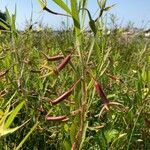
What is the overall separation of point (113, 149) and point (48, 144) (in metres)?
0.43

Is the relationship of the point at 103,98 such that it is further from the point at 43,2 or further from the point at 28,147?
the point at 28,147

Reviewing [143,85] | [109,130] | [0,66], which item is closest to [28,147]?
[109,130]

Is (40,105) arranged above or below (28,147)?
above

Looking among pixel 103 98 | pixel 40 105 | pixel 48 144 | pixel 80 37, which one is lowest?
pixel 48 144

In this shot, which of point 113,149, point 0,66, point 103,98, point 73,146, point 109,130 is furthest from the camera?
point 0,66

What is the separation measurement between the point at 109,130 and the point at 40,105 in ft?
1.10

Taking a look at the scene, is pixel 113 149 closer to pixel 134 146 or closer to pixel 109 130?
pixel 109 130

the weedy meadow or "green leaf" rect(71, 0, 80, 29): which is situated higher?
"green leaf" rect(71, 0, 80, 29)

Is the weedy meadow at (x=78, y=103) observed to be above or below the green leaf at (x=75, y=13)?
below

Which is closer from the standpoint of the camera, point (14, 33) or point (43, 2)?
point (43, 2)

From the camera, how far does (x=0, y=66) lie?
2523 millimetres

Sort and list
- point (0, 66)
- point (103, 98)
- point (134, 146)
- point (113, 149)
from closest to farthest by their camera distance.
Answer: point (103, 98), point (113, 149), point (134, 146), point (0, 66)

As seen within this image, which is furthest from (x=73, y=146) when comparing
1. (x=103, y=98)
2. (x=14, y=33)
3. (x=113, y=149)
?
(x=14, y=33)

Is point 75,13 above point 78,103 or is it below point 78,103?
above
